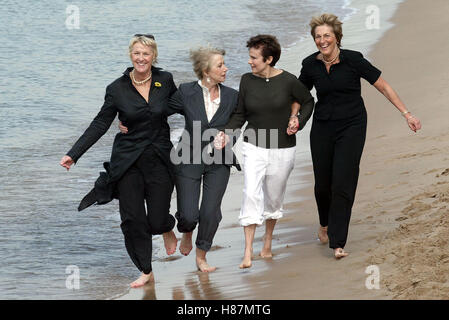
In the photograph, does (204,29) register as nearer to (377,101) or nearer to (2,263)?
(377,101)

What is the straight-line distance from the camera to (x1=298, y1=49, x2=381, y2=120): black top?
697cm

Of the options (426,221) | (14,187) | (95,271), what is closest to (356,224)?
(426,221)

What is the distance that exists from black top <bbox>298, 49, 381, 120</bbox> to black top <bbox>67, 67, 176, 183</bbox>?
3.63ft

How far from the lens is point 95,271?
7949 millimetres

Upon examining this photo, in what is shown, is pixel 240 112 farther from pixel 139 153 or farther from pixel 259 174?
pixel 139 153

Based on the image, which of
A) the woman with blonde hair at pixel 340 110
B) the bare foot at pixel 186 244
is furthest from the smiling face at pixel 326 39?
the bare foot at pixel 186 244

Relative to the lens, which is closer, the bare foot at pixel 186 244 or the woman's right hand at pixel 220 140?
the woman's right hand at pixel 220 140

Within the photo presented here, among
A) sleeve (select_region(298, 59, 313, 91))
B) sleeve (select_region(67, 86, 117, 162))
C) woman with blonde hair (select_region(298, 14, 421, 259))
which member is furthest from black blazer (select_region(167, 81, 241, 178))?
woman with blonde hair (select_region(298, 14, 421, 259))

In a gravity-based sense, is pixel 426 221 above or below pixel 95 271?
above

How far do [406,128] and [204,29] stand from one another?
12.6 m

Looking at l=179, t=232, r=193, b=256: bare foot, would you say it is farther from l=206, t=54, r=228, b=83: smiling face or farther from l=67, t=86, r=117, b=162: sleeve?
l=206, t=54, r=228, b=83: smiling face

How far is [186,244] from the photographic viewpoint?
7457 mm

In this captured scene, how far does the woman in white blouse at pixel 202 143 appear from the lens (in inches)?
277

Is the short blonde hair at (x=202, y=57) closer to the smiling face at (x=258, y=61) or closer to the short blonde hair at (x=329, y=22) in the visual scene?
the smiling face at (x=258, y=61)
